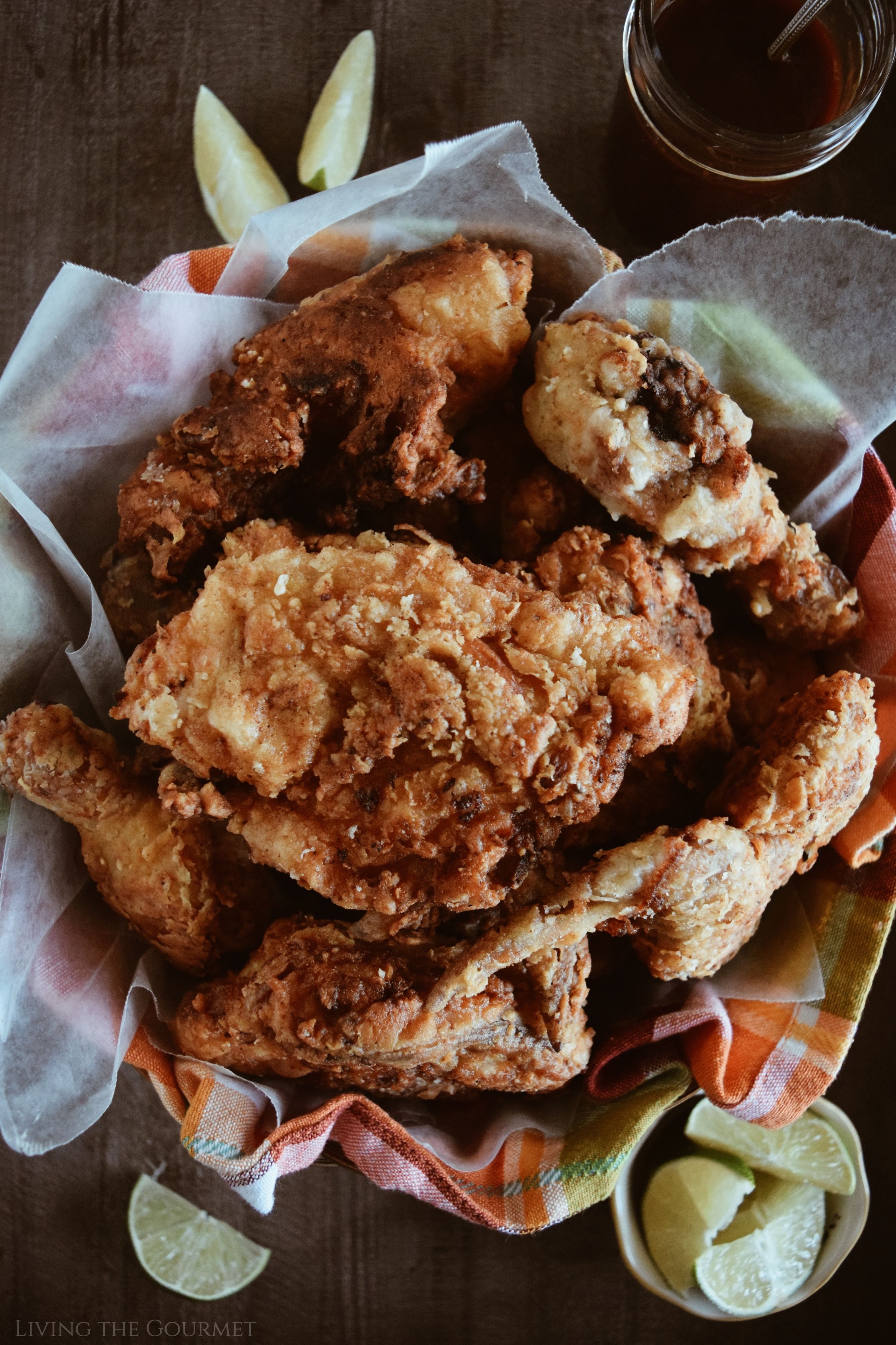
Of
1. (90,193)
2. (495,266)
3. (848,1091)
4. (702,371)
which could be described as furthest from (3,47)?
(848,1091)

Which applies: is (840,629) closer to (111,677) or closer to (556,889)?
(556,889)

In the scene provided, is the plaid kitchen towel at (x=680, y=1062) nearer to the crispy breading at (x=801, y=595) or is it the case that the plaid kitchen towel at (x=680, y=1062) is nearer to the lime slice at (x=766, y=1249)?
the crispy breading at (x=801, y=595)

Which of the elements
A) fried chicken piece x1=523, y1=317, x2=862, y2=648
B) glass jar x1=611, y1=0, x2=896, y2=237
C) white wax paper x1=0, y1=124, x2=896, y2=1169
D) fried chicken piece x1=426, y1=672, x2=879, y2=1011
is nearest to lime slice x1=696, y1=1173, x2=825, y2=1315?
white wax paper x1=0, y1=124, x2=896, y2=1169

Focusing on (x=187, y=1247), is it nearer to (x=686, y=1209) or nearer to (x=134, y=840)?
(x=686, y=1209)

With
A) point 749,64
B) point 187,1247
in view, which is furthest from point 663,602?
point 187,1247

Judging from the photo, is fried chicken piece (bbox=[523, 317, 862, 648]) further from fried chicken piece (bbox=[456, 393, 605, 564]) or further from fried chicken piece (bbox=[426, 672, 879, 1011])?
fried chicken piece (bbox=[426, 672, 879, 1011])

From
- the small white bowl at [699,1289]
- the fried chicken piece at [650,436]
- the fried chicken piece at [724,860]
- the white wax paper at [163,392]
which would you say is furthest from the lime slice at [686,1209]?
the fried chicken piece at [650,436]
